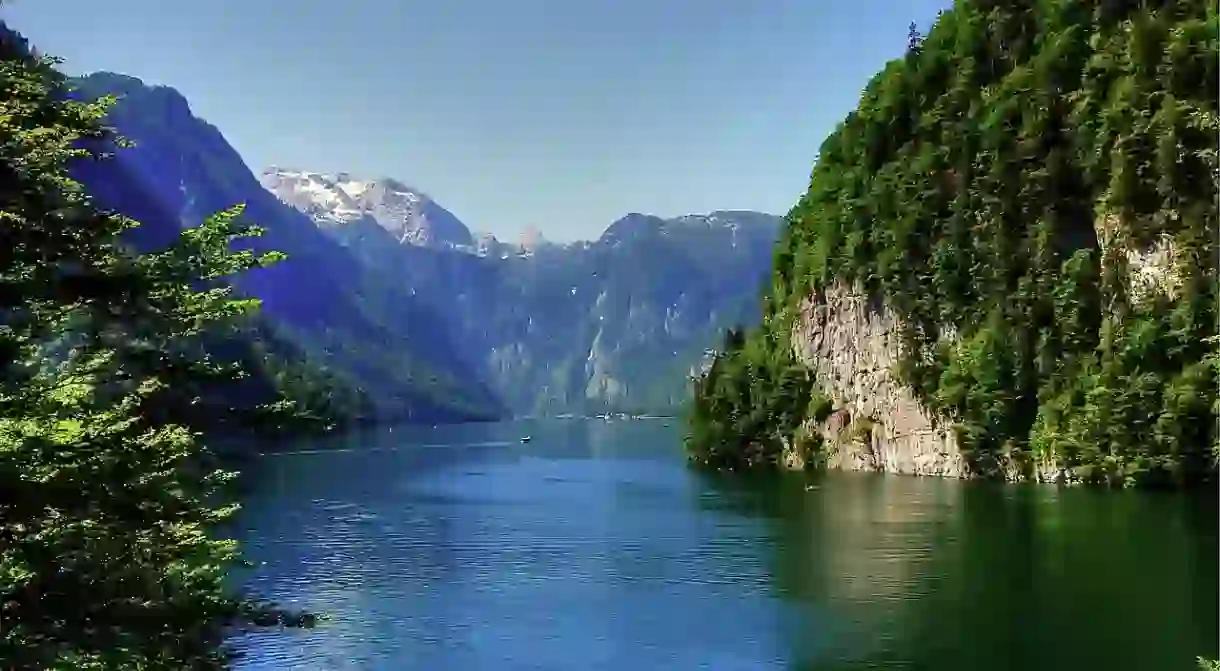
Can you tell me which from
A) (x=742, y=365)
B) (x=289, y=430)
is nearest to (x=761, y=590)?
(x=289, y=430)

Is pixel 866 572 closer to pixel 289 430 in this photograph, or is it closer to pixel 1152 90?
pixel 289 430

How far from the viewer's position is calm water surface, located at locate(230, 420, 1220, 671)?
38.6 meters

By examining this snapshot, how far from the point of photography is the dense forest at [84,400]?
12.2 meters

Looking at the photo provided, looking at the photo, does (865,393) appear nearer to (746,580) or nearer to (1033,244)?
(1033,244)

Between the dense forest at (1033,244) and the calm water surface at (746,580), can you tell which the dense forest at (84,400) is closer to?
the calm water surface at (746,580)

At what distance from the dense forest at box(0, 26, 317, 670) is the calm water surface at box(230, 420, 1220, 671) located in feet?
31.2

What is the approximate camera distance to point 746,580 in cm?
5328

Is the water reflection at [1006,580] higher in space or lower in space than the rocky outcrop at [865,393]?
lower

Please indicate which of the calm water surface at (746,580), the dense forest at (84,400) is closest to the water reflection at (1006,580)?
the calm water surface at (746,580)

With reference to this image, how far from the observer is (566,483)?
118m

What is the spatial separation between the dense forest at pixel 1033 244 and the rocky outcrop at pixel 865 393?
156cm

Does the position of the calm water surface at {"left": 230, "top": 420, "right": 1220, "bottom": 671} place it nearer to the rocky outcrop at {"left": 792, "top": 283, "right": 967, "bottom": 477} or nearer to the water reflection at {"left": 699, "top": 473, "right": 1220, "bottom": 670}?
the water reflection at {"left": 699, "top": 473, "right": 1220, "bottom": 670}

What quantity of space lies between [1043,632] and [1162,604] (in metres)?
5.44

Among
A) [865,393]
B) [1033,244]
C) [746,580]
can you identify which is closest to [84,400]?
[746,580]
